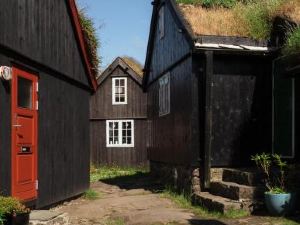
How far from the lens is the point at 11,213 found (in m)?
6.68

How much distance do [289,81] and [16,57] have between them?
678 cm

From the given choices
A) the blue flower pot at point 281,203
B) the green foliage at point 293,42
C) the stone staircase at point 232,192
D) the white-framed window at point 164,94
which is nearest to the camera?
the blue flower pot at point 281,203

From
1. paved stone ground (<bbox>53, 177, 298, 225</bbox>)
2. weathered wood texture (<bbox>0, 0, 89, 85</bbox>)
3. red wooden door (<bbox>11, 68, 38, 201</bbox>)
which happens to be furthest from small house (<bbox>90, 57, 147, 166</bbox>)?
red wooden door (<bbox>11, 68, 38, 201</bbox>)

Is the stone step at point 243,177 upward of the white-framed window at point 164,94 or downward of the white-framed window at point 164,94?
downward

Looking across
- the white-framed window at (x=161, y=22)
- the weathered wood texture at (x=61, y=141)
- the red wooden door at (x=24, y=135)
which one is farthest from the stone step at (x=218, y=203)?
the white-framed window at (x=161, y=22)

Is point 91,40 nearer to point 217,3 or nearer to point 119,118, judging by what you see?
point 217,3

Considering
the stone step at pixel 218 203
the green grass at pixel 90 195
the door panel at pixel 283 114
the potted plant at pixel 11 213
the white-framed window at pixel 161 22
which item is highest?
the white-framed window at pixel 161 22

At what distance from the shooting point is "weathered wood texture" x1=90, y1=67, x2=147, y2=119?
27.8m

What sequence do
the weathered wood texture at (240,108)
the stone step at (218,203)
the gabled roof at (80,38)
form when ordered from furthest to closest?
the weathered wood texture at (240,108) → the gabled roof at (80,38) → the stone step at (218,203)

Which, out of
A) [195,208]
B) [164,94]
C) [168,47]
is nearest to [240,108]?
[195,208]

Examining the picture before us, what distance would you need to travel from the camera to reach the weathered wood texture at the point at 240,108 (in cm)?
1302

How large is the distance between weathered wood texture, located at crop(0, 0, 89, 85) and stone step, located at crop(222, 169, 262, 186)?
4.54 meters

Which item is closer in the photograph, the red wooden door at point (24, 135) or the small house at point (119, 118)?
the red wooden door at point (24, 135)

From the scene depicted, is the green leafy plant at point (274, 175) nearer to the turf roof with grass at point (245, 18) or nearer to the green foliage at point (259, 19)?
the turf roof with grass at point (245, 18)
